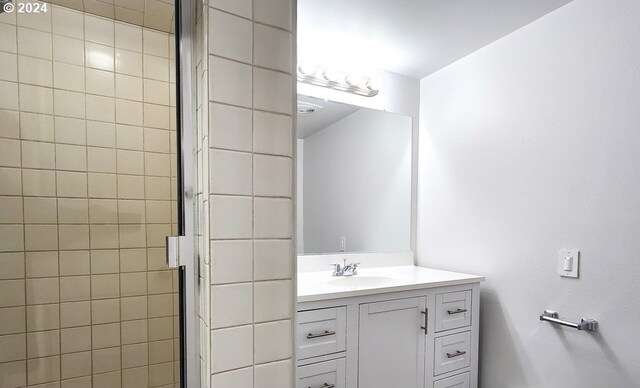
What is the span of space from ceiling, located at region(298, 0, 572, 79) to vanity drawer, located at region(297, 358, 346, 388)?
155 centimetres

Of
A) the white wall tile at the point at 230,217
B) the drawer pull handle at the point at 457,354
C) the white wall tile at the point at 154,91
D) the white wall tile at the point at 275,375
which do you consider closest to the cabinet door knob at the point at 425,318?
the drawer pull handle at the point at 457,354

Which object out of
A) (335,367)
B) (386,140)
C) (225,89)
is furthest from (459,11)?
(335,367)

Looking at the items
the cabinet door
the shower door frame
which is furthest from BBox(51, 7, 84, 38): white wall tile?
the cabinet door

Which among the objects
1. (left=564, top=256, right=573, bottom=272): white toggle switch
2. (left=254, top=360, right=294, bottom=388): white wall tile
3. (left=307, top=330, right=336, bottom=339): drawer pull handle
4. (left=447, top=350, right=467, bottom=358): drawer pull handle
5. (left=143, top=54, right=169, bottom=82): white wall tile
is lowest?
Answer: (left=447, top=350, right=467, bottom=358): drawer pull handle

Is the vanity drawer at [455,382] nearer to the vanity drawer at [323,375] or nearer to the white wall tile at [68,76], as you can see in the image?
the vanity drawer at [323,375]

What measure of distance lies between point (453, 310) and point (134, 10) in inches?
79.2

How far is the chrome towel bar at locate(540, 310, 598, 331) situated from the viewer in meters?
1.30

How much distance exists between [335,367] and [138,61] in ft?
5.05

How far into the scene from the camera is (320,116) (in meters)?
1.87

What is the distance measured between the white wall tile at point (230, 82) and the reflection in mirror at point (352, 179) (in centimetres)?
102

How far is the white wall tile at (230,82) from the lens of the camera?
0.71 meters

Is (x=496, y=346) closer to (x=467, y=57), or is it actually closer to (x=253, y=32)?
(x=467, y=57)

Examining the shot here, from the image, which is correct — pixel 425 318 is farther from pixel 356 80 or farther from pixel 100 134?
pixel 100 134

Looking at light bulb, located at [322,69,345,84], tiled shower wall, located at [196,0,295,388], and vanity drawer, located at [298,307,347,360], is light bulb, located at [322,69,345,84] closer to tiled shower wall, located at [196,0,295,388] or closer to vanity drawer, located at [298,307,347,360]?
tiled shower wall, located at [196,0,295,388]
